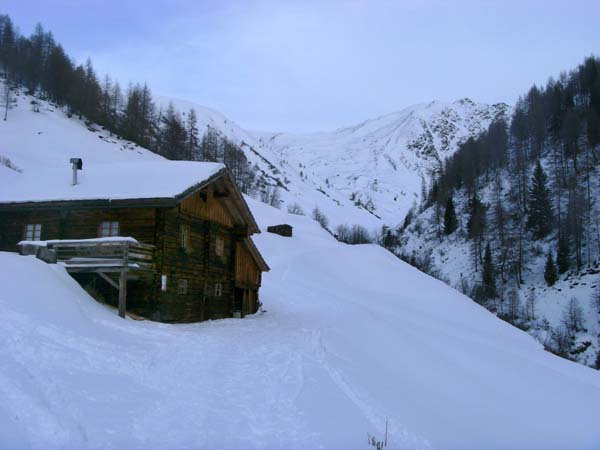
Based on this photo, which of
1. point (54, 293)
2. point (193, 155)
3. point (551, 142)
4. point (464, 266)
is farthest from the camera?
point (193, 155)

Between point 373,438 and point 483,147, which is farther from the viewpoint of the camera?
point 483,147

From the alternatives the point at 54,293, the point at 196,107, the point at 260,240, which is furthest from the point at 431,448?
the point at 196,107

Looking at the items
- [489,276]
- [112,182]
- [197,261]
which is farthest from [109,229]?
[489,276]

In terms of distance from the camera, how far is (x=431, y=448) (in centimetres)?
966

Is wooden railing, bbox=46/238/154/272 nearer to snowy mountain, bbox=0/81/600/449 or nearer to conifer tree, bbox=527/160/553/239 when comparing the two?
snowy mountain, bbox=0/81/600/449

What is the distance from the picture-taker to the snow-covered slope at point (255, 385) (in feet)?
27.1

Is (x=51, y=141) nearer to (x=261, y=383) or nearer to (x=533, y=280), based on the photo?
(x=261, y=383)

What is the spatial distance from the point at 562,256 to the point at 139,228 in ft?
192

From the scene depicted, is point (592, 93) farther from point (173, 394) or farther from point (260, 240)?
point (173, 394)

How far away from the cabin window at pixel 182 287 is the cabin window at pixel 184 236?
1.52 meters

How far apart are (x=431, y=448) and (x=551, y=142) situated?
311 feet

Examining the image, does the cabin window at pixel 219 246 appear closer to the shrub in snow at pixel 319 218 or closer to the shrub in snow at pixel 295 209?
the shrub in snow at pixel 295 209

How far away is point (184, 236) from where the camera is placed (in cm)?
2231

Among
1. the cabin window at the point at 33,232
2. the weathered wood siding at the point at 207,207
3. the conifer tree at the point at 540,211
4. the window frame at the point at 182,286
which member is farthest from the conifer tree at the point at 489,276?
the cabin window at the point at 33,232
